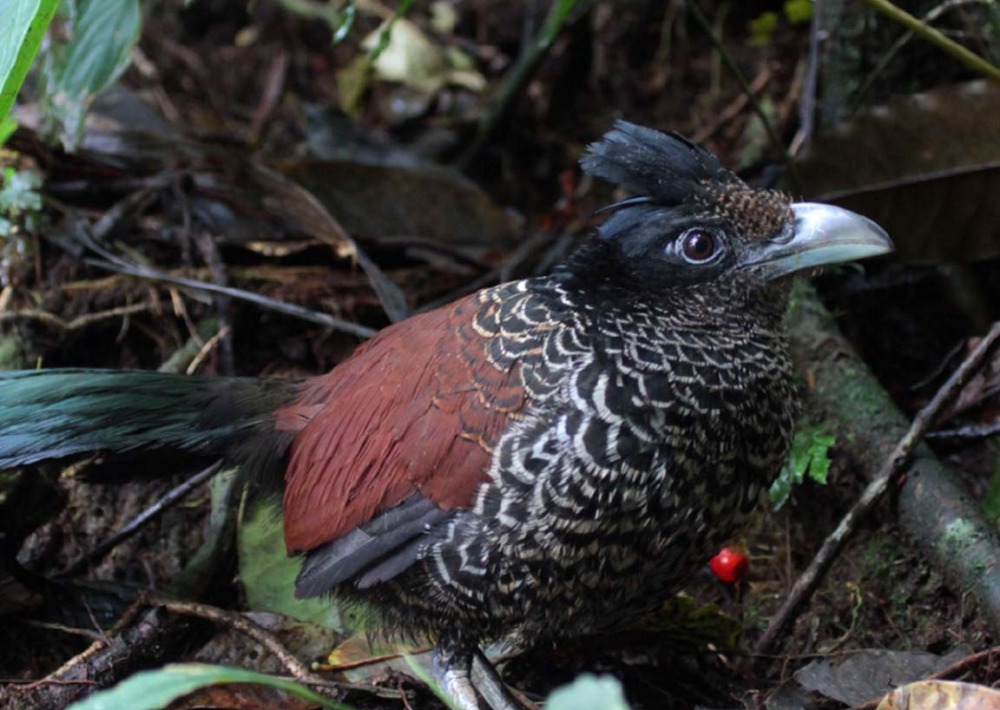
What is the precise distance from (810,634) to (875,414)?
2.18ft

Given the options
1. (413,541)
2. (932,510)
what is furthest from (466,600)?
(932,510)

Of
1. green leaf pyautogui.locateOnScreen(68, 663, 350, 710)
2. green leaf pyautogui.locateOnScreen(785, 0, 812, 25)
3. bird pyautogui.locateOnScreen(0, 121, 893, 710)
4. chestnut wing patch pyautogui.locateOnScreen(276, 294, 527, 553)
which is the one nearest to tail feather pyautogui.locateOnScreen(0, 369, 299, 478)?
bird pyautogui.locateOnScreen(0, 121, 893, 710)

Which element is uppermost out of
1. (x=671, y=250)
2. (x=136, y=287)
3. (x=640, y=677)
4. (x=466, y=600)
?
(x=671, y=250)

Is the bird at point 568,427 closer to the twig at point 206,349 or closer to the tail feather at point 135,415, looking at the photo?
the tail feather at point 135,415

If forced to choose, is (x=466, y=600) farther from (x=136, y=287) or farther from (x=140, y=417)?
(x=136, y=287)

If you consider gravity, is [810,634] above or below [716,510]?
below

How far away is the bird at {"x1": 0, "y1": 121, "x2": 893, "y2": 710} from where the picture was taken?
2.48m

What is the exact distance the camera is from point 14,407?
288 cm

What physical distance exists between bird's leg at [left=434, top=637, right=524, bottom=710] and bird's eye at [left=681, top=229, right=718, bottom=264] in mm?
1086

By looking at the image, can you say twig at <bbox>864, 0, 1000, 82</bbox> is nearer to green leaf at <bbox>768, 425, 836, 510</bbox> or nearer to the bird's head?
the bird's head

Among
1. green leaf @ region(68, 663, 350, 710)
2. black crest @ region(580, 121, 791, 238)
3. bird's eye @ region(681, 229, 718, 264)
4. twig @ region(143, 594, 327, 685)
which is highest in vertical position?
black crest @ region(580, 121, 791, 238)

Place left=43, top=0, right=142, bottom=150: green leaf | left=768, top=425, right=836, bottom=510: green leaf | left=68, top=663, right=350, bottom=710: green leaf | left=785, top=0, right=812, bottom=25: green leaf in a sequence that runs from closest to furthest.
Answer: left=68, top=663, right=350, bottom=710: green leaf → left=768, top=425, right=836, bottom=510: green leaf → left=43, top=0, right=142, bottom=150: green leaf → left=785, top=0, right=812, bottom=25: green leaf

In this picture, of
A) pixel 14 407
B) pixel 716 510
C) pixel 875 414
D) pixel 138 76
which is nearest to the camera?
pixel 716 510

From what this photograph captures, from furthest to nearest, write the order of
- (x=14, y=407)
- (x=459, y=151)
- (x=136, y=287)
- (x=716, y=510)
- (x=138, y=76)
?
(x=138, y=76)
(x=459, y=151)
(x=136, y=287)
(x=14, y=407)
(x=716, y=510)
